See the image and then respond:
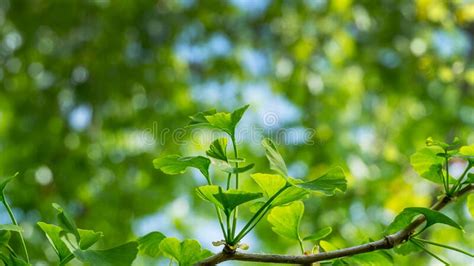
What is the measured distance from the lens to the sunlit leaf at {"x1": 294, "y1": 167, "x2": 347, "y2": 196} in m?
0.33

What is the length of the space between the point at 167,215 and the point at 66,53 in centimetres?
54

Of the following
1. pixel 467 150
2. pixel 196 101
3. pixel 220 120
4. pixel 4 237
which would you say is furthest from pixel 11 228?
pixel 196 101

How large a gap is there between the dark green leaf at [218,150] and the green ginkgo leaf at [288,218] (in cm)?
5

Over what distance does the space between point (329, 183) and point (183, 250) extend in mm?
81

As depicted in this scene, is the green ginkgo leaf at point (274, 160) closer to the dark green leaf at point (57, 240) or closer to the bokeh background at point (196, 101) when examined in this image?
the dark green leaf at point (57, 240)

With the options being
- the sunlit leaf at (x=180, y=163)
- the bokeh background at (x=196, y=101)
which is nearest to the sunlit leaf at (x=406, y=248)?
the sunlit leaf at (x=180, y=163)

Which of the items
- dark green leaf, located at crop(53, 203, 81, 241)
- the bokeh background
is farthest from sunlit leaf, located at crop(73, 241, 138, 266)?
the bokeh background

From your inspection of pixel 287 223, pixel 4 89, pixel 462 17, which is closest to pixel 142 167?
pixel 4 89

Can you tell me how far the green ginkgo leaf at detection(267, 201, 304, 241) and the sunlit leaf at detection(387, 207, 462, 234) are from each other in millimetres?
48

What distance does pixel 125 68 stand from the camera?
5.30ft

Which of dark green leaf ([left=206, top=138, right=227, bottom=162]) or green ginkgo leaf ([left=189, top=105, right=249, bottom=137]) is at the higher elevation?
green ginkgo leaf ([left=189, top=105, right=249, bottom=137])

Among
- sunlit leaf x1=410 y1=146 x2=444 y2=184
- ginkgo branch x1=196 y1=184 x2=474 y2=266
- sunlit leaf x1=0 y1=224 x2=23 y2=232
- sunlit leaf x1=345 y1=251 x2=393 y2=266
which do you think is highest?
sunlit leaf x1=410 y1=146 x2=444 y2=184

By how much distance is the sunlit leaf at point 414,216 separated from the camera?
0.34 meters

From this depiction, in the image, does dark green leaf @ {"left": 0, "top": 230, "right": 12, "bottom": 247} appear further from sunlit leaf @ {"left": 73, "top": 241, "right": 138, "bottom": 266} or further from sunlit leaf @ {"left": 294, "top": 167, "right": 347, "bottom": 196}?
Result: sunlit leaf @ {"left": 294, "top": 167, "right": 347, "bottom": 196}
